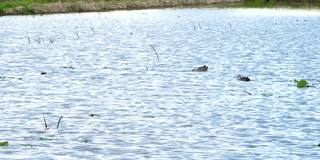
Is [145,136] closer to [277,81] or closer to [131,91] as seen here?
[131,91]

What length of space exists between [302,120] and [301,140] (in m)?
4.07

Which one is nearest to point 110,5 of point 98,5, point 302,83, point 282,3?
point 98,5

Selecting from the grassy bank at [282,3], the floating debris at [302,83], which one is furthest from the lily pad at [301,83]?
the grassy bank at [282,3]

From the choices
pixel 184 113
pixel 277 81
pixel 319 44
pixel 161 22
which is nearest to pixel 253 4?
pixel 161 22

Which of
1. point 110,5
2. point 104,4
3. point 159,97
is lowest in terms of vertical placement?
point 110,5

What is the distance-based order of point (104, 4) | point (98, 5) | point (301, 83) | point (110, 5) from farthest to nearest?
point (110, 5) → point (104, 4) → point (98, 5) → point (301, 83)

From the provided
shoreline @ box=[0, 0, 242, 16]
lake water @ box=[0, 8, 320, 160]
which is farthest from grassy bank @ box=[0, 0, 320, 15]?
lake water @ box=[0, 8, 320, 160]

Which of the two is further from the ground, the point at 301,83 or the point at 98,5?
the point at 301,83

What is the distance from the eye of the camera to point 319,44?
72500 mm

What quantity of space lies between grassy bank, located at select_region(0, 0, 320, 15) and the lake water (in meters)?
26.2

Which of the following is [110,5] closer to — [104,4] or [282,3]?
[104,4]

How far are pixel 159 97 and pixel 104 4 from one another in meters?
89.2

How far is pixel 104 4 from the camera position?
126m

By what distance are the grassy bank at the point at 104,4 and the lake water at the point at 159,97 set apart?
85.9 ft
